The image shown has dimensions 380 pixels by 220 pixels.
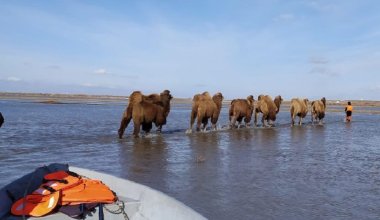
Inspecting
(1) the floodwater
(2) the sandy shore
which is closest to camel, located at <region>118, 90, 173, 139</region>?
(1) the floodwater

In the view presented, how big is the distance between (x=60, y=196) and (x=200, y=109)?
556 inches

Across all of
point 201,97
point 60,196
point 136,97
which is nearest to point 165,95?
point 201,97

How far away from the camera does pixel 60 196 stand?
4.52 meters

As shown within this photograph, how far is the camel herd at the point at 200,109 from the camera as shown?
15373mm

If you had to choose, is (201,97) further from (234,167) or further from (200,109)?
(234,167)

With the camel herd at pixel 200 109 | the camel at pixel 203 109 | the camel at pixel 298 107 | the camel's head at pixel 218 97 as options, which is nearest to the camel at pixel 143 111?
the camel herd at pixel 200 109

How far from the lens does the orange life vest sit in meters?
4.43

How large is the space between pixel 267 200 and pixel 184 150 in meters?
5.96

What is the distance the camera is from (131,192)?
5.25 metres

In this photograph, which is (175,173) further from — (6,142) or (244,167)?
(6,142)

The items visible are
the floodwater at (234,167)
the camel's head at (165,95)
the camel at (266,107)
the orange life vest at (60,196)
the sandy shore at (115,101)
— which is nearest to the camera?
the orange life vest at (60,196)

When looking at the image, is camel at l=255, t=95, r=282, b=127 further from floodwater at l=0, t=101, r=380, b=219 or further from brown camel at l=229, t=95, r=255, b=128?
floodwater at l=0, t=101, r=380, b=219

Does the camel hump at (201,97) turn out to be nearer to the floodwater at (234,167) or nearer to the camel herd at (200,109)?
the camel herd at (200,109)

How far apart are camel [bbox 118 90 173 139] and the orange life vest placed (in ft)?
33.5
